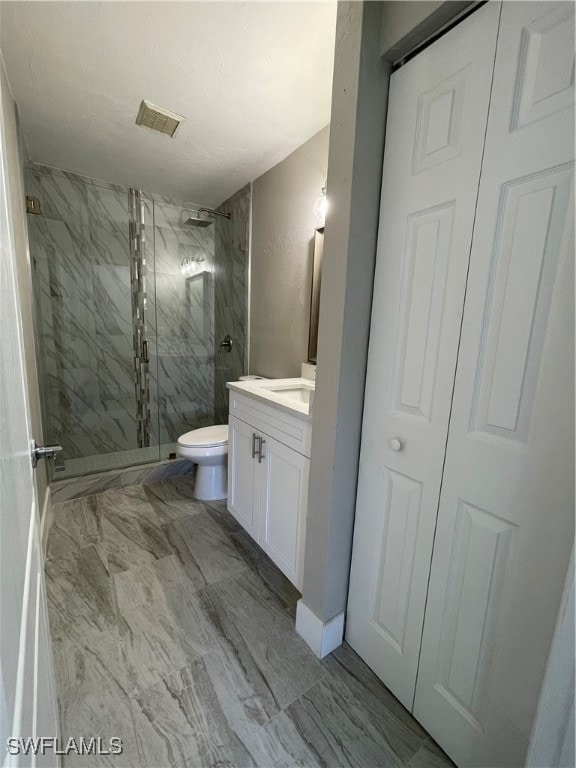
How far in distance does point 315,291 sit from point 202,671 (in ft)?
6.26

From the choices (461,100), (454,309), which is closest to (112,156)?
(461,100)

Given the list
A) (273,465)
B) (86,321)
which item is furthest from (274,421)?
(86,321)

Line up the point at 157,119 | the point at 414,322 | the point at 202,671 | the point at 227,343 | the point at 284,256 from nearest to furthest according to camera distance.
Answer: the point at 414,322, the point at 202,671, the point at 157,119, the point at 284,256, the point at 227,343

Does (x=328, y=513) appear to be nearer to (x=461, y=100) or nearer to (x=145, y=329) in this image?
(x=461, y=100)

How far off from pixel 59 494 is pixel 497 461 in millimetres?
2640

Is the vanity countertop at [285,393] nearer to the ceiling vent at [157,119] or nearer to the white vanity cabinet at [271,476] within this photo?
the white vanity cabinet at [271,476]

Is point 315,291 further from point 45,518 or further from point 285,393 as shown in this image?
point 45,518

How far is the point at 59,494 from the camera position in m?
2.24

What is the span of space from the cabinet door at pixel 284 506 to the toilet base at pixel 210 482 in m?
0.74

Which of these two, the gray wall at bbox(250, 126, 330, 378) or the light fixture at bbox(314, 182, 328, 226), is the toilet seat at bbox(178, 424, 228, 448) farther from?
the light fixture at bbox(314, 182, 328, 226)

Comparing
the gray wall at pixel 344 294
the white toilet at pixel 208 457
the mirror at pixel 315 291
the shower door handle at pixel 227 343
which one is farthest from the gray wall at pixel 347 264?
the shower door handle at pixel 227 343

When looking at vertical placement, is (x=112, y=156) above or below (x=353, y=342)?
above

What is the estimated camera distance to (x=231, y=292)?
9.61 feet

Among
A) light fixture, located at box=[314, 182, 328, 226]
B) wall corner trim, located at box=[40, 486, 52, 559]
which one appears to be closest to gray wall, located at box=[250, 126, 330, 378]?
light fixture, located at box=[314, 182, 328, 226]
